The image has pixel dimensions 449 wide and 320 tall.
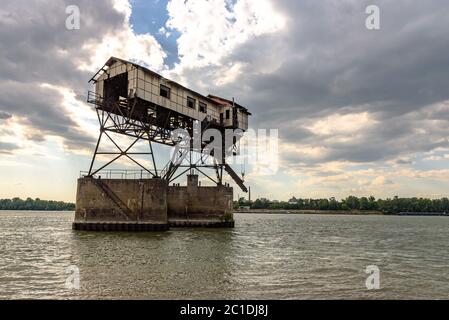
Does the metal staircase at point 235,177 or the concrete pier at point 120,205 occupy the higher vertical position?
the metal staircase at point 235,177

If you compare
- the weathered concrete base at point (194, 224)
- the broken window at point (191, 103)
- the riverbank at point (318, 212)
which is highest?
the broken window at point (191, 103)

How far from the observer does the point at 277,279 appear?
13.2 meters

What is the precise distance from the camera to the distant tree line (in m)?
172

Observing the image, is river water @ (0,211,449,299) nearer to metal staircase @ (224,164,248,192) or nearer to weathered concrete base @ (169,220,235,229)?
weathered concrete base @ (169,220,235,229)

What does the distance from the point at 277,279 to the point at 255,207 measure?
554ft

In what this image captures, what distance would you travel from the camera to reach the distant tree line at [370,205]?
172 meters

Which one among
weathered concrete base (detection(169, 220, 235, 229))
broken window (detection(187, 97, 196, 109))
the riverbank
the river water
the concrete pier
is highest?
broken window (detection(187, 97, 196, 109))

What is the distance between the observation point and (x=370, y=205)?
17350 cm

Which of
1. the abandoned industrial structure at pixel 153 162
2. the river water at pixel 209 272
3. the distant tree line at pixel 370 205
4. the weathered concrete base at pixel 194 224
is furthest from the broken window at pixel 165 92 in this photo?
the distant tree line at pixel 370 205

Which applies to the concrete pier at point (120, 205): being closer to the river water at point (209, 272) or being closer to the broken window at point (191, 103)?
the river water at point (209, 272)

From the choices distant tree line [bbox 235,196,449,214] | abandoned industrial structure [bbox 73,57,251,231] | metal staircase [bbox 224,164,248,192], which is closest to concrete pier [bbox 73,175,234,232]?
abandoned industrial structure [bbox 73,57,251,231]

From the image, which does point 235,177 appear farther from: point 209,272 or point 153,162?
point 209,272

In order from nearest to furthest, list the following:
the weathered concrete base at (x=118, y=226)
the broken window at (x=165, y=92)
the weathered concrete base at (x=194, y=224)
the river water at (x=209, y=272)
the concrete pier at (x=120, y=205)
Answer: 1. the river water at (x=209, y=272)
2. the weathered concrete base at (x=118, y=226)
3. the concrete pier at (x=120, y=205)
4. the broken window at (x=165, y=92)
5. the weathered concrete base at (x=194, y=224)

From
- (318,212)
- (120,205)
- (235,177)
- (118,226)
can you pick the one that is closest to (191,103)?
(235,177)
